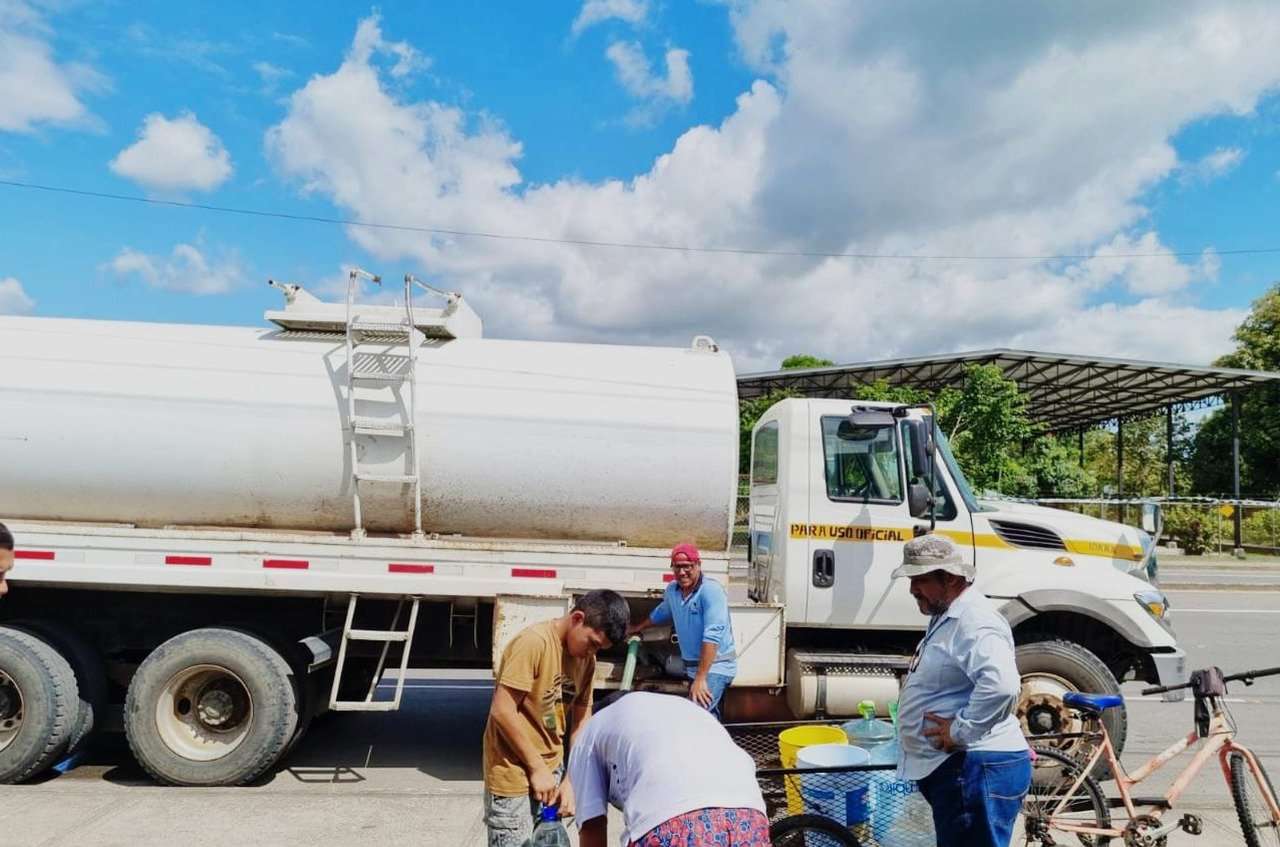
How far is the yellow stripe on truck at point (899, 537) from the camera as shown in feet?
18.2

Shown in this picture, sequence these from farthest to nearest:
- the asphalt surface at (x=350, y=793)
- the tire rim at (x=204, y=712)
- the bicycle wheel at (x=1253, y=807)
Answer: the tire rim at (x=204, y=712) → the asphalt surface at (x=350, y=793) → the bicycle wheel at (x=1253, y=807)

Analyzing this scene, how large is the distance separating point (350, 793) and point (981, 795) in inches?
152

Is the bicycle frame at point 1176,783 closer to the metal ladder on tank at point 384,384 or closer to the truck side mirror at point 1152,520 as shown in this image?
the truck side mirror at point 1152,520

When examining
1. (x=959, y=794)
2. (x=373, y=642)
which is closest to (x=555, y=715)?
(x=959, y=794)

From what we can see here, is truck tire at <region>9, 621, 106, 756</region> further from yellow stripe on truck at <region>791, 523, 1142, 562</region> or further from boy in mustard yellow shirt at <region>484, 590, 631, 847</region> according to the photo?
yellow stripe on truck at <region>791, 523, 1142, 562</region>

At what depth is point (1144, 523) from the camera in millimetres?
5863

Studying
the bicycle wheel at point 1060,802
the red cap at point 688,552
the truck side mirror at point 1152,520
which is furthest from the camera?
the truck side mirror at point 1152,520

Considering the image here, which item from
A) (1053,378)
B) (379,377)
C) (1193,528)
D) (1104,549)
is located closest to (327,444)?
(379,377)

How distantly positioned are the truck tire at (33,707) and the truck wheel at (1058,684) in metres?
5.75

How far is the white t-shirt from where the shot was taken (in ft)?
6.77

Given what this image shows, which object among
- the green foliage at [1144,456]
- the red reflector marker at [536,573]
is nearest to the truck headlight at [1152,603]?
the red reflector marker at [536,573]

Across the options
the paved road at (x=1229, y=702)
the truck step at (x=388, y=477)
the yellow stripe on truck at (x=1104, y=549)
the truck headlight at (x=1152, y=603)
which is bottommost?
the paved road at (x=1229, y=702)

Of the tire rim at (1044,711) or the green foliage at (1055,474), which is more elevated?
the green foliage at (1055,474)

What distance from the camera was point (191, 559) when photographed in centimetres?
545
